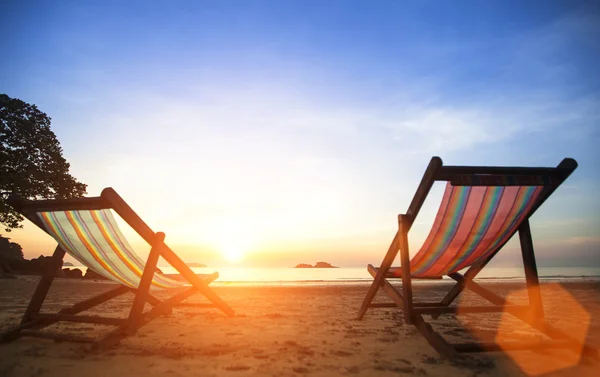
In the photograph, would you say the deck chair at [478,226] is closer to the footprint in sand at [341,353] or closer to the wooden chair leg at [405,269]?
the wooden chair leg at [405,269]

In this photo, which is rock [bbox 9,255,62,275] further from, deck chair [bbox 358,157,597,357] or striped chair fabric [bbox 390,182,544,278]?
striped chair fabric [bbox 390,182,544,278]

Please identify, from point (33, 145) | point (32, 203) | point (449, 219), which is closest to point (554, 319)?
point (449, 219)

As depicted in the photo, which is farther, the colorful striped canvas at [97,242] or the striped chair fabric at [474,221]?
the colorful striped canvas at [97,242]

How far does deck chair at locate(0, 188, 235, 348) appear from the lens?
12.0 ft

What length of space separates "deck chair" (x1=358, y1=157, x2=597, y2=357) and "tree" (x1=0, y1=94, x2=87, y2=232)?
2141cm

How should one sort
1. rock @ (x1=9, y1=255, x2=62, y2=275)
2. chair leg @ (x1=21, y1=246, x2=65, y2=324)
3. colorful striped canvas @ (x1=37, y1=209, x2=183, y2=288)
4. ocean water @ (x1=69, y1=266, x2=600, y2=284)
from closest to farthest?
colorful striped canvas @ (x1=37, y1=209, x2=183, y2=288) → chair leg @ (x1=21, y1=246, x2=65, y2=324) → rock @ (x1=9, y1=255, x2=62, y2=275) → ocean water @ (x1=69, y1=266, x2=600, y2=284)

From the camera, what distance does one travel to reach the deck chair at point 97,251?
3.65 meters

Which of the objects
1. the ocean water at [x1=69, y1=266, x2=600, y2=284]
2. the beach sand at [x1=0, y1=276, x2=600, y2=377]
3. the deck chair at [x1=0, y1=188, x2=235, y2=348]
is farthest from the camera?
the ocean water at [x1=69, y1=266, x2=600, y2=284]

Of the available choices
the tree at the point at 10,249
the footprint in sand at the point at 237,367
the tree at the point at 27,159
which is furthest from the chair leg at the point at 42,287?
the tree at the point at 10,249

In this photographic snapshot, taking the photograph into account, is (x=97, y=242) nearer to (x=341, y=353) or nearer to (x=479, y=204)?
A: (x=341, y=353)

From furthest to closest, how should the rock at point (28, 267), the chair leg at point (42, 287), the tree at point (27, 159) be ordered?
the rock at point (28, 267)
the tree at point (27, 159)
the chair leg at point (42, 287)

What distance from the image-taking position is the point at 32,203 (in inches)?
150

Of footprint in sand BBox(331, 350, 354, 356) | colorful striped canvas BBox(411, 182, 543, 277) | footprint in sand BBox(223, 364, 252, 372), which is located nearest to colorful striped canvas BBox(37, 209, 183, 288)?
footprint in sand BBox(223, 364, 252, 372)

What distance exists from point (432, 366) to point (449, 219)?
1484 mm
